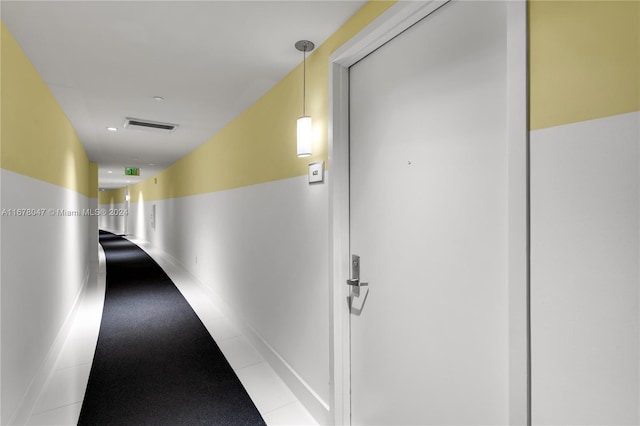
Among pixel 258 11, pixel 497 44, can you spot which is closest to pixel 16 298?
pixel 258 11

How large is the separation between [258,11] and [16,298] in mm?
2266

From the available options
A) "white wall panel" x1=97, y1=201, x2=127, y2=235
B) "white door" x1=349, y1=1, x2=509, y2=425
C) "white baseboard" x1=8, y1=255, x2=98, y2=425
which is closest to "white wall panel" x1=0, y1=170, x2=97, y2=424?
"white baseboard" x1=8, y1=255, x2=98, y2=425

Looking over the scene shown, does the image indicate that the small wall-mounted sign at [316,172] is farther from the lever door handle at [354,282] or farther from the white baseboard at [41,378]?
the white baseboard at [41,378]

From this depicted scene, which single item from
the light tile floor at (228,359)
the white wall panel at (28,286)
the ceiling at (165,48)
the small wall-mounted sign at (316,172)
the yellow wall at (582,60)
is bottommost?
the light tile floor at (228,359)

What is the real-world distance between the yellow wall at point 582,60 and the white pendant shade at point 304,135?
52.1 inches

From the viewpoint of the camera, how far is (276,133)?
275 centimetres

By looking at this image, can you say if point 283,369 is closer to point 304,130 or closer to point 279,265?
point 279,265

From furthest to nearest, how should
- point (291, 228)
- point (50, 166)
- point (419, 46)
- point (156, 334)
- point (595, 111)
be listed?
point (156, 334) → point (50, 166) → point (291, 228) → point (419, 46) → point (595, 111)

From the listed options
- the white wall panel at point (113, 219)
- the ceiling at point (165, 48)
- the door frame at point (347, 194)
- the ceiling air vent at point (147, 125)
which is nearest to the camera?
the door frame at point (347, 194)

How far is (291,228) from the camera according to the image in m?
2.49

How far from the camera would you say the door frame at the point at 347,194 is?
1023 mm

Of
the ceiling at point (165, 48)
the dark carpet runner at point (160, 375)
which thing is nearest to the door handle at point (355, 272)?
the dark carpet runner at point (160, 375)

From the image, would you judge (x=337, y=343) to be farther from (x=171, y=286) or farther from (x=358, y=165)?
(x=171, y=286)

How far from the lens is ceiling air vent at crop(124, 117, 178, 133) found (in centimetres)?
384
